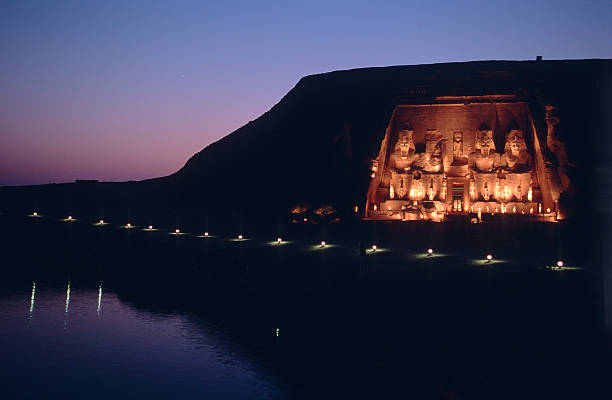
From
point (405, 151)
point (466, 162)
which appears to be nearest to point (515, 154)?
point (466, 162)

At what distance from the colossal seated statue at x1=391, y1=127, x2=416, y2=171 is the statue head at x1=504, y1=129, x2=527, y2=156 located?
6.09 meters

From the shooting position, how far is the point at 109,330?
70.8 feet

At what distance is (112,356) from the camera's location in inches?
738

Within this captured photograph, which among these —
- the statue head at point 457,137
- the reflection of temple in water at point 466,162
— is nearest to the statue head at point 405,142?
the reflection of temple in water at point 466,162

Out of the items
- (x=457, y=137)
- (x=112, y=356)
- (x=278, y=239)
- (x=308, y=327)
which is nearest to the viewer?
(x=112, y=356)

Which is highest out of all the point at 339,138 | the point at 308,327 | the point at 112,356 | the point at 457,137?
the point at 457,137

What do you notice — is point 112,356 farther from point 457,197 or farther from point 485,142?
point 485,142

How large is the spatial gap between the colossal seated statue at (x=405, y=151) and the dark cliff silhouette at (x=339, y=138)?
1.59 meters

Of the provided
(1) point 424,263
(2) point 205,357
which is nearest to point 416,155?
(1) point 424,263

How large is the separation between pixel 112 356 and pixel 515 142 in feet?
96.6

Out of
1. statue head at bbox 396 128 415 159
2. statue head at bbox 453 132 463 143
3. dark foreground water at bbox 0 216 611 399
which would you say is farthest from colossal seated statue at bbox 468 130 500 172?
dark foreground water at bbox 0 216 611 399

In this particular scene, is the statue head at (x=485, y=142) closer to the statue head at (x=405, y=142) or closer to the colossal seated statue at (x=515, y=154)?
A: the colossal seated statue at (x=515, y=154)

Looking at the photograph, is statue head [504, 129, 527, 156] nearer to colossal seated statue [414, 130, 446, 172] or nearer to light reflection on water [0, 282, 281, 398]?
colossal seated statue [414, 130, 446, 172]

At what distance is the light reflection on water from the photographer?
15891 millimetres
